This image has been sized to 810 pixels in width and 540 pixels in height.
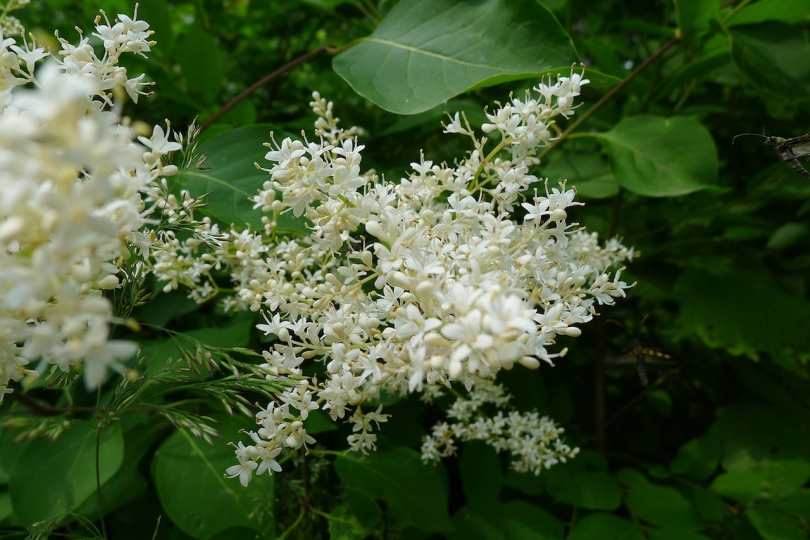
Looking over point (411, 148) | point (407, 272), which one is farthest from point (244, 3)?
point (407, 272)

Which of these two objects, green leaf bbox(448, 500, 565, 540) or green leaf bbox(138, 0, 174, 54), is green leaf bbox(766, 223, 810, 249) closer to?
green leaf bbox(448, 500, 565, 540)

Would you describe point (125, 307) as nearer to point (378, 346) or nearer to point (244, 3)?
point (378, 346)

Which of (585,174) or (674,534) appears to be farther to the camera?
(585,174)

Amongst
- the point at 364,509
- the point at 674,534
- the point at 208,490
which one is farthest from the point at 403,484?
the point at 674,534

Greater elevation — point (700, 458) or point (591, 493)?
point (591, 493)

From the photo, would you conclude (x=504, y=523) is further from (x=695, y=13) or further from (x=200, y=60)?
(x=200, y=60)
